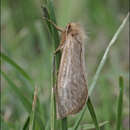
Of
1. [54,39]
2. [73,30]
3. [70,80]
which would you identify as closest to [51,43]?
[73,30]

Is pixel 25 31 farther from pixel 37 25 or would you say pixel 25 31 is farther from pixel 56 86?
pixel 56 86

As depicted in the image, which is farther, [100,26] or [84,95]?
[100,26]

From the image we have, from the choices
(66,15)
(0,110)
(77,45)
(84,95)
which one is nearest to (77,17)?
(66,15)

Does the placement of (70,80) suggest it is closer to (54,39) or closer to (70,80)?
(70,80)

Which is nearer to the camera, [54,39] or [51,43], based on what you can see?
[54,39]

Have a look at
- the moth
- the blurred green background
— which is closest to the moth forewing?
the moth
